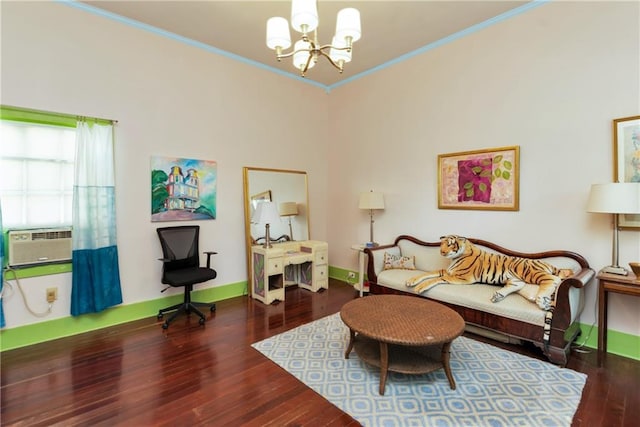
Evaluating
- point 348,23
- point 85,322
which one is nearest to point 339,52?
point 348,23

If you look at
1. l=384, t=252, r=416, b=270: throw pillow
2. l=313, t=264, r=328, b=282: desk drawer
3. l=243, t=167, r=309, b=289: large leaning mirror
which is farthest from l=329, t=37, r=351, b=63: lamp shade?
l=313, t=264, r=328, b=282: desk drawer

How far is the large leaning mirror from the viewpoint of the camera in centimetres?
421

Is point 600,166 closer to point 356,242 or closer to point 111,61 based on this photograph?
point 356,242

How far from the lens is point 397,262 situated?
3.83 metres

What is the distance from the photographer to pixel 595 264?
2.74m

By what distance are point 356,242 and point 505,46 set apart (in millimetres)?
3082

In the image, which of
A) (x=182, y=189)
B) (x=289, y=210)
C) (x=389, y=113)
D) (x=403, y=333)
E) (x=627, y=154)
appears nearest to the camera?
(x=403, y=333)

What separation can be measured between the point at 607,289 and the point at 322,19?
355 cm

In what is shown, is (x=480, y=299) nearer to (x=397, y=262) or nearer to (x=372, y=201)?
(x=397, y=262)

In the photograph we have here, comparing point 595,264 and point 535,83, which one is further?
point 535,83

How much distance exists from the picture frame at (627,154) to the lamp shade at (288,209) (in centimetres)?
361

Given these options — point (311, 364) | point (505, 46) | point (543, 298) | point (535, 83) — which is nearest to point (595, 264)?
point (543, 298)

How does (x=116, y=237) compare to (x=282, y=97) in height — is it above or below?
below

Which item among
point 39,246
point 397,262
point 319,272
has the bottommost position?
point 319,272
